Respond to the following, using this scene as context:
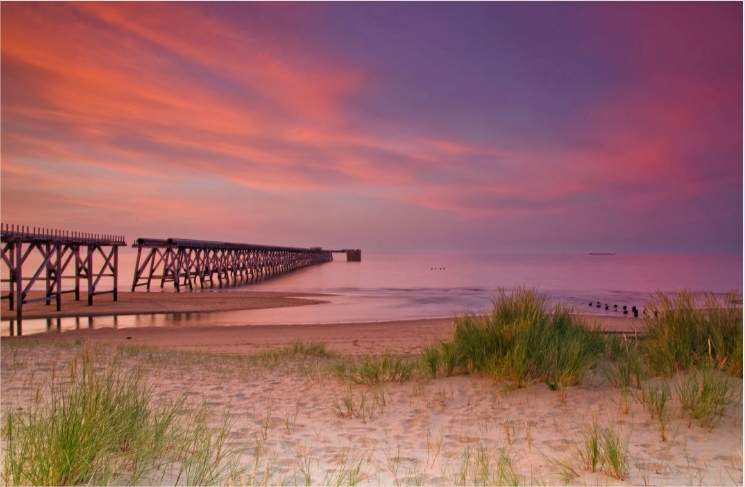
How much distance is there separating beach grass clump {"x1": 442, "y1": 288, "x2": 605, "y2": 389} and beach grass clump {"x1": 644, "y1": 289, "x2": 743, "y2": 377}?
Result: 0.90 m

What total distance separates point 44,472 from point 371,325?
18.1 metres

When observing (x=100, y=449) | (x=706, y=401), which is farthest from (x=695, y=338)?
(x=100, y=449)

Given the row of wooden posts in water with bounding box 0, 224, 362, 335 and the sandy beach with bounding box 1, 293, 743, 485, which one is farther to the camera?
the row of wooden posts in water with bounding box 0, 224, 362, 335

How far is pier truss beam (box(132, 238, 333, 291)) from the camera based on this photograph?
124 feet

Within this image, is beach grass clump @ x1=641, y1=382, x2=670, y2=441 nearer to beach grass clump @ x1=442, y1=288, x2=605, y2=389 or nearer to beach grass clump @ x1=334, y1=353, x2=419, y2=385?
beach grass clump @ x1=442, y1=288, x2=605, y2=389

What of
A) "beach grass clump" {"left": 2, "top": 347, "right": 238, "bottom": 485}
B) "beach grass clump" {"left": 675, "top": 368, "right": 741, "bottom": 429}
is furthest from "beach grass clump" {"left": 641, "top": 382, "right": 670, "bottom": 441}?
"beach grass clump" {"left": 2, "top": 347, "right": 238, "bottom": 485}

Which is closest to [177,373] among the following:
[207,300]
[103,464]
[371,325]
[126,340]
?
[103,464]

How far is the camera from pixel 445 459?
449cm

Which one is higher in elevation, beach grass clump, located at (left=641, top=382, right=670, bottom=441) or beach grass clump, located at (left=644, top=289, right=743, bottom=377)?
beach grass clump, located at (left=644, top=289, right=743, bottom=377)

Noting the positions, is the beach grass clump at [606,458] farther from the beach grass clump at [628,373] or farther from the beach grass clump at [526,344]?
the beach grass clump at [526,344]

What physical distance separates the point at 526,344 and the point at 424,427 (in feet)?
7.37

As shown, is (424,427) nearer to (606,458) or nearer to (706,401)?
(606,458)

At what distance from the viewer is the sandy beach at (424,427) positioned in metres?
4.09

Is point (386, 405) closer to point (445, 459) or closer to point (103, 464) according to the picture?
point (445, 459)
